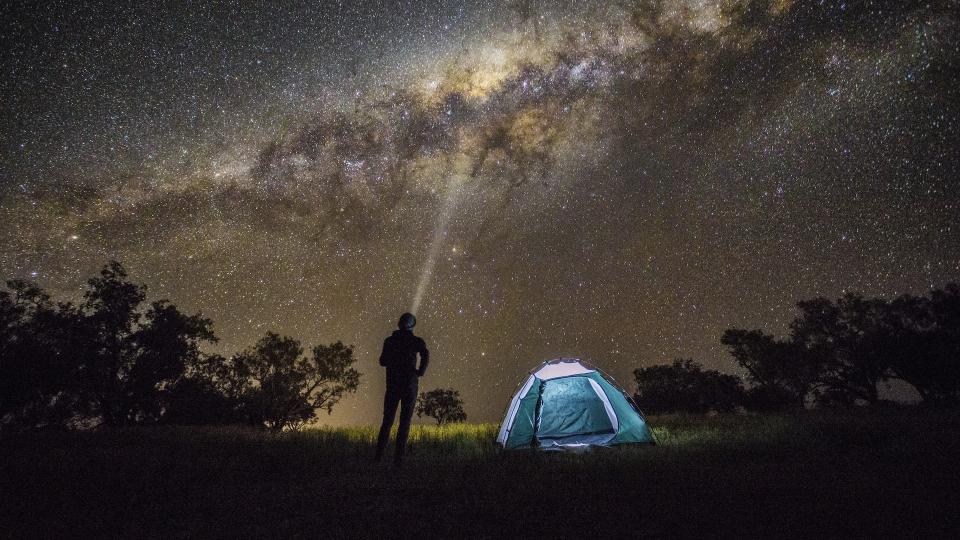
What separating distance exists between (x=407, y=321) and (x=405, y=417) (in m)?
1.55

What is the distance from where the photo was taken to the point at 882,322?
77.5 feet

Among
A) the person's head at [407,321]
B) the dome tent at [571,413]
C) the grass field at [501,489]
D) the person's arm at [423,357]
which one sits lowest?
the grass field at [501,489]

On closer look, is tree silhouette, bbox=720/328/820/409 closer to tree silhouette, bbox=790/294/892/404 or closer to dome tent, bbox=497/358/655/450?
tree silhouette, bbox=790/294/892/404

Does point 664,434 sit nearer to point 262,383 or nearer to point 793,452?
point 793,452

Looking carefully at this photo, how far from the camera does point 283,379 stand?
977 inches

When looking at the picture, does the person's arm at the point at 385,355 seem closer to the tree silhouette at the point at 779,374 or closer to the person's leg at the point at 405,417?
the person's leg at the point at 405,417

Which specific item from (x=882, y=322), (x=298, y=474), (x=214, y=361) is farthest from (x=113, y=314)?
(x=882, y=322)

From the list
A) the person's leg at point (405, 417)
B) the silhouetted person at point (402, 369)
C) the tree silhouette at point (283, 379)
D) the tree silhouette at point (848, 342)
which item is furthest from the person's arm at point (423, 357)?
the tree silhouette at point (848, 342)

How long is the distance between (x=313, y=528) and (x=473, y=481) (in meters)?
2.19

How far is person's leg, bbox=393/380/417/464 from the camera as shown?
696 cm

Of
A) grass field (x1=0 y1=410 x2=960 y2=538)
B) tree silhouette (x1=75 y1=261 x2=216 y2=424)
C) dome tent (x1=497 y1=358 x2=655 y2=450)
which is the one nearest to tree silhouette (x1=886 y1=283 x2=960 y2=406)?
grass field (x1=0 y1=410 x2=960 y2=538)

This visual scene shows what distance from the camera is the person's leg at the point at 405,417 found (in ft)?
22.8

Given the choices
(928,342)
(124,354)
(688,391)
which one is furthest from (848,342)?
(124,354)

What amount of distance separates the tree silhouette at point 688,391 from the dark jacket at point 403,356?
69.1 ft
